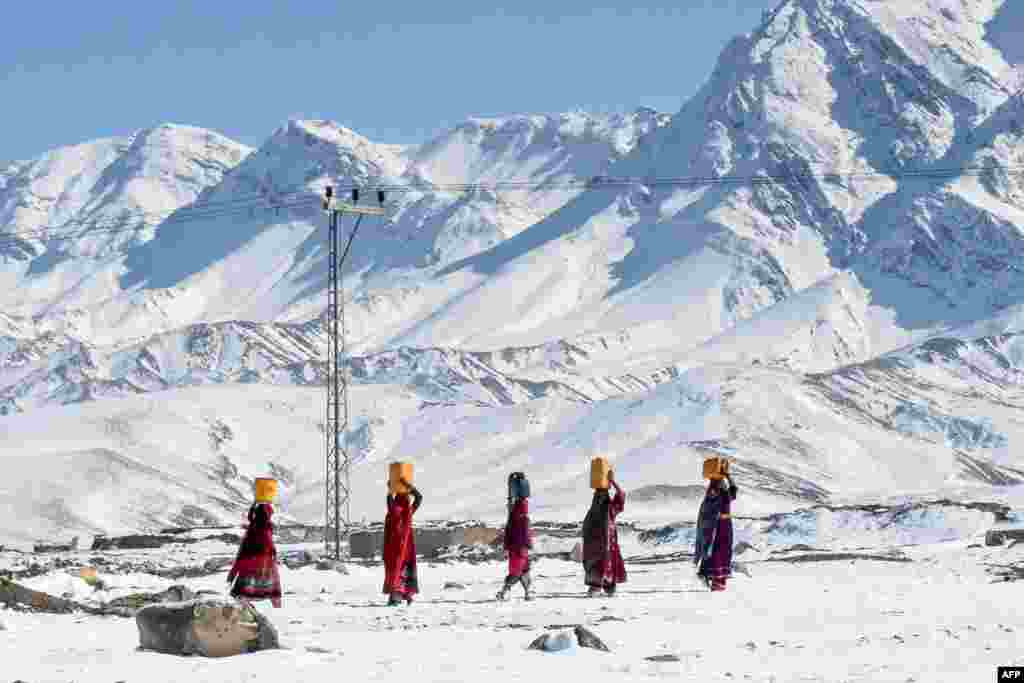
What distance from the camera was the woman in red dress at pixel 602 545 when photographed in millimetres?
27719

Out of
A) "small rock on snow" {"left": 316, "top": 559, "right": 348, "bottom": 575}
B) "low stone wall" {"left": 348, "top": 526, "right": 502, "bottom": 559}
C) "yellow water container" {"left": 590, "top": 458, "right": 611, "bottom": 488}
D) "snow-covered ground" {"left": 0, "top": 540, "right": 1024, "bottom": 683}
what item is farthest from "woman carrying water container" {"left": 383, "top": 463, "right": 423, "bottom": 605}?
"low stone wall" {"left": 348, "top": 526, "right": 502, "bottom": 559}

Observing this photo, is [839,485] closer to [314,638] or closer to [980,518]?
[980,518]

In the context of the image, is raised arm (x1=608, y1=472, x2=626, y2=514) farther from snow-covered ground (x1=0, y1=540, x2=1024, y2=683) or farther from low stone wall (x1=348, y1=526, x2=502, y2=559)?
low stone wall (x1=348, y1=526, x2=502, y2=559)

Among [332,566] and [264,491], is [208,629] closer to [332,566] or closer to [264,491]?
[264,491]

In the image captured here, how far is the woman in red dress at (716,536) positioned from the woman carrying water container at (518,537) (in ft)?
8.11

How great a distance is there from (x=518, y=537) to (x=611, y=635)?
6.97m

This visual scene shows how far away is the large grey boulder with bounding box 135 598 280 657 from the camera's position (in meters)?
17.7

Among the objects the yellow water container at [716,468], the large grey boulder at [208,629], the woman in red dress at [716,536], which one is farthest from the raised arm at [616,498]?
the large grey boulder at [208,629]

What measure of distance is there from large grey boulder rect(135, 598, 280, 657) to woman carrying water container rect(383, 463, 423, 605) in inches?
302

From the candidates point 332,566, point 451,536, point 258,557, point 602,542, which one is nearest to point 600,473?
point 602,542

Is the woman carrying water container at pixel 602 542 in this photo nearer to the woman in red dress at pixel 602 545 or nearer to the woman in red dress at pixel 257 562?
the woman in red dress at pixel 602 545

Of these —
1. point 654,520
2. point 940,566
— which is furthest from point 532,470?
point 940,566

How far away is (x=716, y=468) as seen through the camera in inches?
1138

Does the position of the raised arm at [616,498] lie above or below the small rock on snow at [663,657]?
above
